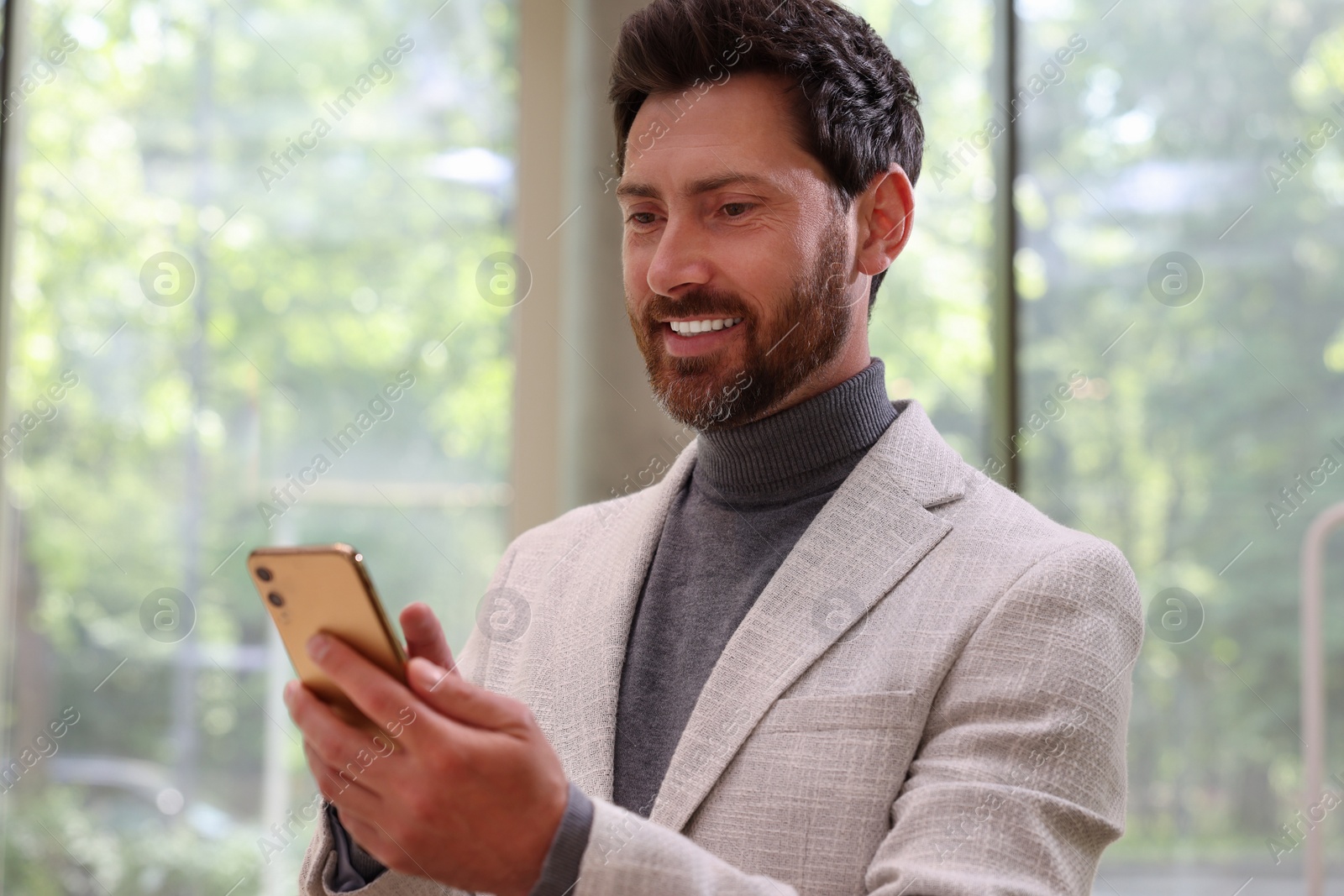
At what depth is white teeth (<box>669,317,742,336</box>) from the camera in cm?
143

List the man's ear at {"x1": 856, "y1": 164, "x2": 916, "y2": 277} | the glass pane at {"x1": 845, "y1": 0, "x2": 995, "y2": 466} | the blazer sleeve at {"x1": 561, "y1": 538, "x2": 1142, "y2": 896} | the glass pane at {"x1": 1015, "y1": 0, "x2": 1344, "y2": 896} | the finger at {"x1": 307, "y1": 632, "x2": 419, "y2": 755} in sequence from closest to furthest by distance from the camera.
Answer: the finger at {"x1": 307, "y1": 632, "x2": 419, "y2": 755} < the blazer sleeve at {"x1": 561, "y1": 538, "x2": 1142, "y2": 896} < the man's ear at {"x1": 856, "y1": 164, "x2": 916, "y2": 277} < the glass pane at {"x1": 1015, "y1": 0, "x2": 1344, "y2": 896} < the glass pane at {"x1": 845, "y1": 0, "x2": 995, "y2": 466}

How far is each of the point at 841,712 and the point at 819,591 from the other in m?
0.15

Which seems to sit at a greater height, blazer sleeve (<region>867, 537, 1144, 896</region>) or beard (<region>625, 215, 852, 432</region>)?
beard (<region>625, 215, 852, 432</region>)

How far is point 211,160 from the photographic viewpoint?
3.22 meters

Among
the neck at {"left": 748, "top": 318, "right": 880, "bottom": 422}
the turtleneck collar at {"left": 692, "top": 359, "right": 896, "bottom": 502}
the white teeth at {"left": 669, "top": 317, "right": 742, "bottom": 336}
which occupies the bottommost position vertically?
the turtleneck collar at {"left": 692, "top": 359, "right": 896, "bottom": 502}

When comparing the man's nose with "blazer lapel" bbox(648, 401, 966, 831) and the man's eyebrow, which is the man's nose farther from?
"blazer lapel" bbox(648, 401, 966, 831)

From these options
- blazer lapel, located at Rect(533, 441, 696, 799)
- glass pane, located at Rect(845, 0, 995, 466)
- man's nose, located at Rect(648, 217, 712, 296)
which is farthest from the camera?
glass pane, located at Rect(845, 0, 995, 466)

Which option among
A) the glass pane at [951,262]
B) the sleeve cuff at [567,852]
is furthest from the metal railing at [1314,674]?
the sleeve cuff at [567,852]

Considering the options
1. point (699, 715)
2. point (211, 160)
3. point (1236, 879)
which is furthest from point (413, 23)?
point (1236, 879)

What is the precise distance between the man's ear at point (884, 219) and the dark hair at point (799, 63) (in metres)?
0.02

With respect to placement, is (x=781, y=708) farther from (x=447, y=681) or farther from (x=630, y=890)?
(x=447, y=681)

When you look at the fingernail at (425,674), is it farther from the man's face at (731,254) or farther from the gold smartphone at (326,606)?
the man's face at (731,254)

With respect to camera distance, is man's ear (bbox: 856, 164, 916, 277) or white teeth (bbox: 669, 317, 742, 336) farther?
man's ear (bbox: 856, 164, 916, 277)

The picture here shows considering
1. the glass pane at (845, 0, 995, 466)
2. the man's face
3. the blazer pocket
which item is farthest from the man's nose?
the glass pane at (845, 0, 995, 466)
